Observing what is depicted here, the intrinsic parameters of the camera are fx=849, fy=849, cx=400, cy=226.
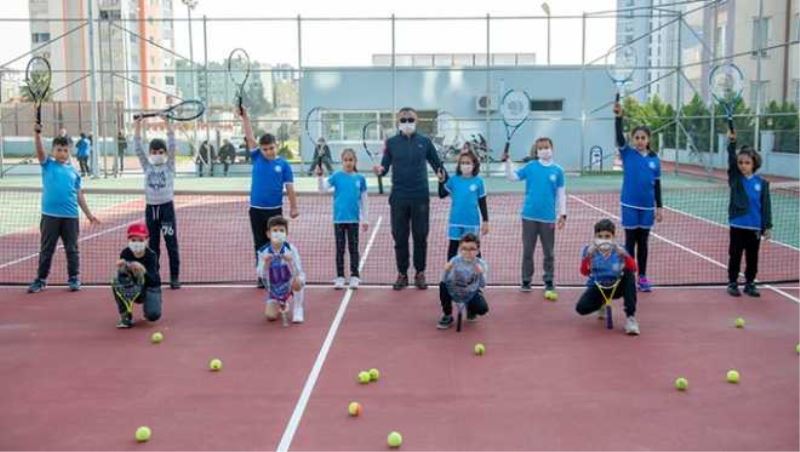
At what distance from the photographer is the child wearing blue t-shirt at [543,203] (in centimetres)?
998

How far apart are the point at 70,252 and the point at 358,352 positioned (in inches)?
183

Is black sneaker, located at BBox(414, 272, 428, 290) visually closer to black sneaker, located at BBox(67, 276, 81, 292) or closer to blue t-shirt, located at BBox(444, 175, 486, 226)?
blue t-shirt, located at BBox(444, 175, 486, 226)

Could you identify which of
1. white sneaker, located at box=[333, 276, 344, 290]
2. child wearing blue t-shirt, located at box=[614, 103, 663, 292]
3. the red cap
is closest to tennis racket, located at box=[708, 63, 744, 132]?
child wearing blue t-shirt, located at box=[614, 103, 663, 292]

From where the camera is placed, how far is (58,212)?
33.9 ft

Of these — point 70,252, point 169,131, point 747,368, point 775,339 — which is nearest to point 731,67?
point 775,339

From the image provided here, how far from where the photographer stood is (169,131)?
10148mm

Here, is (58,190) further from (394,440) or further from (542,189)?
(394,440)

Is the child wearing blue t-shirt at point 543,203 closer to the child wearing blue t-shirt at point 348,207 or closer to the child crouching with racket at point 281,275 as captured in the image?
the child wearing blue t-shirt at point 348,207

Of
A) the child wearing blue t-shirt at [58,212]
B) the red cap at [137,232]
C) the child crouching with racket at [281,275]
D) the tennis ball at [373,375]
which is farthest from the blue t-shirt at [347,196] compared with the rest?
the tennis ball at [373,375]

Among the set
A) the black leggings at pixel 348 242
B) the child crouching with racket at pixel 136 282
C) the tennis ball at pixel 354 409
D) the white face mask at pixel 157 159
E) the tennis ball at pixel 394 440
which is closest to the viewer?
the tennis ball at pixel 394 440

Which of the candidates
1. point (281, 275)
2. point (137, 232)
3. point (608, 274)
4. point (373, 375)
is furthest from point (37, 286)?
point (608, 274)

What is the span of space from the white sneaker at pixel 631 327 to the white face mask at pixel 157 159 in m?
5.70

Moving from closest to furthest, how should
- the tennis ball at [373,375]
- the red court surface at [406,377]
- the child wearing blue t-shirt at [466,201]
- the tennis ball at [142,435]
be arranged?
the tennis ball at [142,435] → the red court surface at [406,377] → the tennis ball at [373,375] → the child wearing blue t-shirt at [466,201]

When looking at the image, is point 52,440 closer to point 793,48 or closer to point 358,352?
point 358,352
